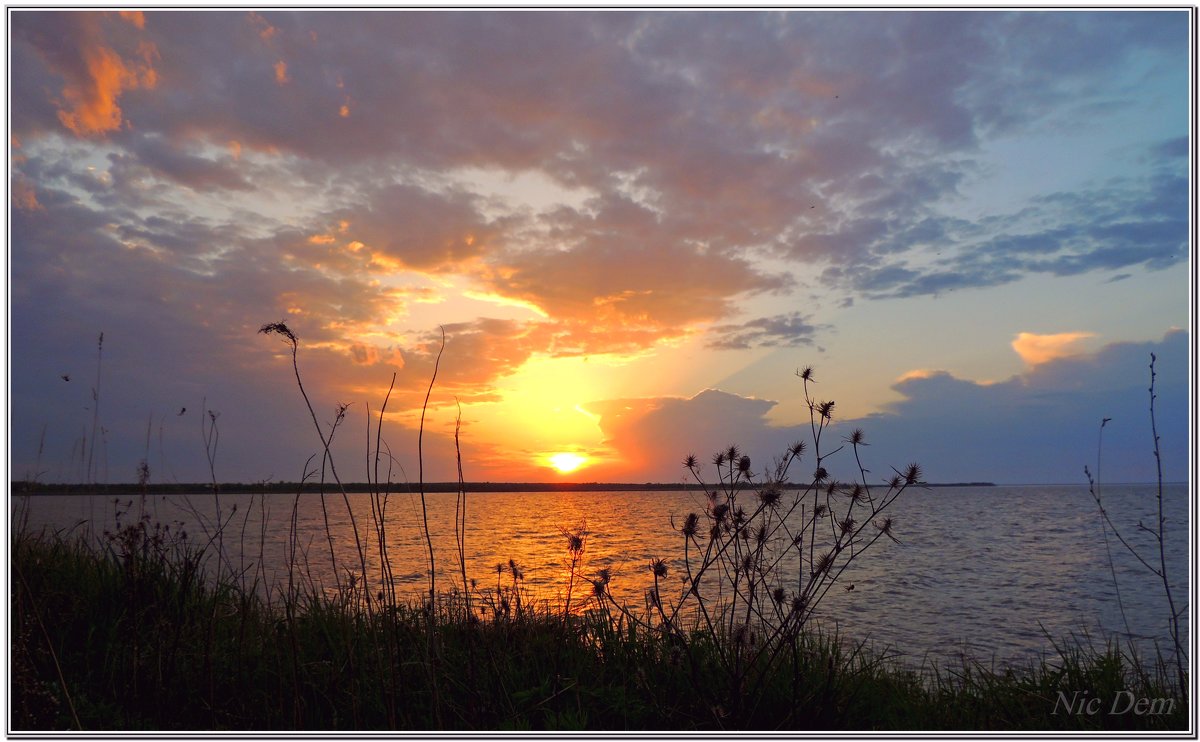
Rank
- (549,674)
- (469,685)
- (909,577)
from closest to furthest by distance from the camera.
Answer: (469,685) < (549,674) < (909,577)

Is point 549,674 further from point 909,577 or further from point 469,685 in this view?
point 909,577

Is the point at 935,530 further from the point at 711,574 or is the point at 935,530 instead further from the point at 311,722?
the point at 311,722

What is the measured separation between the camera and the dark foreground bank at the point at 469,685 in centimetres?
413

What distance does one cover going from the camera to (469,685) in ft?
13.1

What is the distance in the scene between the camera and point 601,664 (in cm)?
568

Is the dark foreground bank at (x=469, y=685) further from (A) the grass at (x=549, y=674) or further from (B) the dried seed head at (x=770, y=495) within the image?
(B) the dried seed head at (x=770, y=495)

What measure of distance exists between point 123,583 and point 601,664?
4639 millimetres

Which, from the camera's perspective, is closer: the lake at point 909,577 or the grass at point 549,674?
the grass at point 549,674

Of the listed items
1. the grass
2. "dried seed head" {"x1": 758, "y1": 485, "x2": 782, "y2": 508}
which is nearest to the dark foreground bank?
the grass

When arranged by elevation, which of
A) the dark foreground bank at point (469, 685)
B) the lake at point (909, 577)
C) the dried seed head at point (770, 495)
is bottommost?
the lake at point (909, 577)

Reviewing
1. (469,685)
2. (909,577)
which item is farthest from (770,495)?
(909,577)

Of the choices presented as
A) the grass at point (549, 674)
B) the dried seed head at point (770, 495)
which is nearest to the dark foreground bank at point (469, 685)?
the grass at point (549, 674)

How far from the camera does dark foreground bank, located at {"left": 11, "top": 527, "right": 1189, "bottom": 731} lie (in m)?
4.13

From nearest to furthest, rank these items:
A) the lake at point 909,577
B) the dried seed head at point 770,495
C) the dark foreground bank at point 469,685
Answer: the dried seed head at point 770,495, the dark foreground bank at point 469,685, the lake at point 909,577
